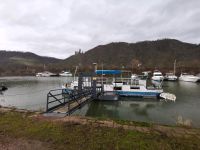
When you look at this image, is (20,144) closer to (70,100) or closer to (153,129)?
(153,129)

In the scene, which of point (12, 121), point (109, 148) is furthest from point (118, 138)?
point (12, 121)

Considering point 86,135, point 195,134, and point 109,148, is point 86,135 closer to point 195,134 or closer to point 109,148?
point 109,148

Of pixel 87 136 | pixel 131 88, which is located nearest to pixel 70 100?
pixel 87 136

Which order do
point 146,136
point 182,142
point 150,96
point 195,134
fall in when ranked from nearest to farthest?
point 182,142, point 146,136, point 195,134, point 150,96

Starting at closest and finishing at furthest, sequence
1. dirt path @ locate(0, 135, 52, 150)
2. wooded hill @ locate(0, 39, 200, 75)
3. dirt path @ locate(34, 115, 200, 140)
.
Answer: dirt path @ locate(0, 135, 52, 150), dirt path @ locate(34, 115, 200, 140), wooded hill @ locate(0, 39, 200, 75)

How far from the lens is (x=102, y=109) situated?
17422mm

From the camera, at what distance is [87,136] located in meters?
5.51

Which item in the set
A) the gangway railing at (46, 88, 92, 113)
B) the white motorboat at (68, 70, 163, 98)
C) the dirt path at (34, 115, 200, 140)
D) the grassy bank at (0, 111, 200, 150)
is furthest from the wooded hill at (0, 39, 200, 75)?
the grassy bank at (0, 111, 200, 150)

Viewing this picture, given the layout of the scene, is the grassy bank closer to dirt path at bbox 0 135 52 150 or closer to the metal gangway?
dirt path at bbox 0 135 52 150

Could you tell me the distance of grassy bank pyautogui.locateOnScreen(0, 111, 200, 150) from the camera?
492 centimetres

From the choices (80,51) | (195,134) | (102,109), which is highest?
(80,51)

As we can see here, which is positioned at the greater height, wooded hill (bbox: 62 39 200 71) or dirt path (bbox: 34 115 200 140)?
wooded hill (bbox: 62 39 200 71)

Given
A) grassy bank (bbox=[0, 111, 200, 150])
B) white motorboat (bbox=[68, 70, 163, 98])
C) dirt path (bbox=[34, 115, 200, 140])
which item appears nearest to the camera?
grassy bank (bbox=[0, 111, 200, 150])

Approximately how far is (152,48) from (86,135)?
14572 centimetres
